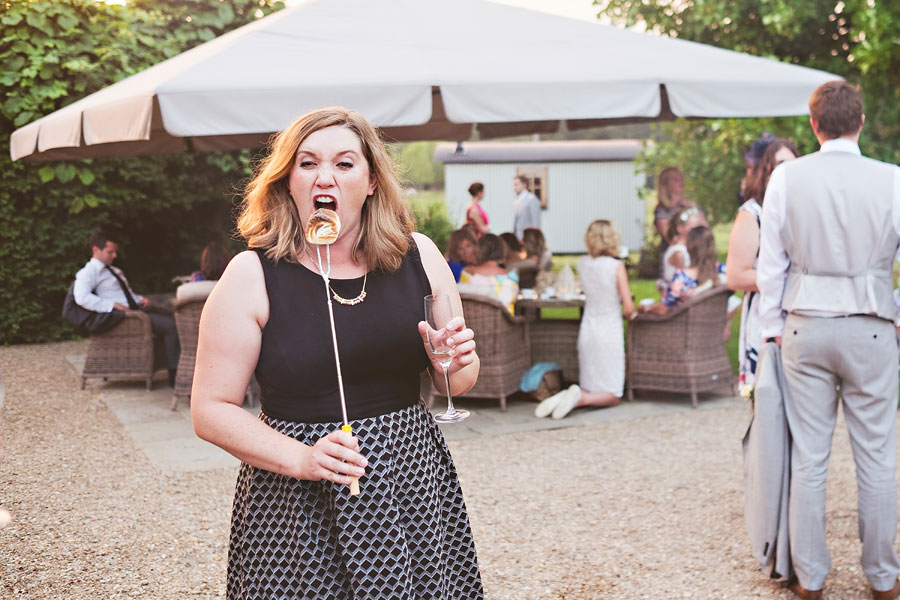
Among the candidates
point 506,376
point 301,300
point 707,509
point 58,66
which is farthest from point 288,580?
point 58,66

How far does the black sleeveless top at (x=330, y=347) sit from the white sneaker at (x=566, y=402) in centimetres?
472

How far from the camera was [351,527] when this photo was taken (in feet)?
6.29

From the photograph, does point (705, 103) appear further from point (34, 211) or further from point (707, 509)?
point (34, 211)

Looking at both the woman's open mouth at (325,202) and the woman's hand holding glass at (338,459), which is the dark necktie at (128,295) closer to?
the woman's open mouth at (325,202)

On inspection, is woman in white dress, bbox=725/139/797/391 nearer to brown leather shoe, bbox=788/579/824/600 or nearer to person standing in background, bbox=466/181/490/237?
brown leather shoe, bbox=788/579/824/600

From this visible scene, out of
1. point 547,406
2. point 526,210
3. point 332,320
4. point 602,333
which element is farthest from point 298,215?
point 526,210

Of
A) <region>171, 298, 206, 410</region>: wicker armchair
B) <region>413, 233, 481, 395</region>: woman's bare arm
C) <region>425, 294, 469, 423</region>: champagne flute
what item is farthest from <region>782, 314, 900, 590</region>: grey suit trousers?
<region>171, 298, 206, 410</region>: wicker armchair

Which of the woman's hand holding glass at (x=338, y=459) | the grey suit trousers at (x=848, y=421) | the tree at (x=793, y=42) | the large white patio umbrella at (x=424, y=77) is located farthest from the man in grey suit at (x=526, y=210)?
the woman's hand holding glass at (x=338, y=459)

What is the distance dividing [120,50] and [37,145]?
2.58 metres

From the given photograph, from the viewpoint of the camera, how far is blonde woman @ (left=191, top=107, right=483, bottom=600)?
6.23 ft

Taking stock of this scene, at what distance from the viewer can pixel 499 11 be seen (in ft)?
23.6

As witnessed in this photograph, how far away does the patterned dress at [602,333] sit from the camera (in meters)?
6.88

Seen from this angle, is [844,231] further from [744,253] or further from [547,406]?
[547,406]

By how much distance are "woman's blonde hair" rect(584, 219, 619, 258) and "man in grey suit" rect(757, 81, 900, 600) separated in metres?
3.23
